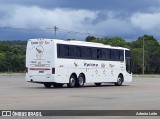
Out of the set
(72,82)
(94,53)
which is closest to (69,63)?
(72,82)

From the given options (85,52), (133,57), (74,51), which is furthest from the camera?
(133,57)

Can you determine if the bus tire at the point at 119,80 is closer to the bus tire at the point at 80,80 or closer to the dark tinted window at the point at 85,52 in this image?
the dark tinted window at the point at 85,52

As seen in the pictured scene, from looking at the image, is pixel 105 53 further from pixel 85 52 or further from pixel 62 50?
pixel 62 50

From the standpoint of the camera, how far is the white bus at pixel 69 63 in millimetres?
32125

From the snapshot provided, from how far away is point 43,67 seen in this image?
32.3 metres

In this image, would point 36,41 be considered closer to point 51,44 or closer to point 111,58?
point 51,44

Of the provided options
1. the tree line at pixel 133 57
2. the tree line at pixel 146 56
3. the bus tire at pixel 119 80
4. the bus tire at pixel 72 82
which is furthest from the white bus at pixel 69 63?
the tree line at pixel 146 56

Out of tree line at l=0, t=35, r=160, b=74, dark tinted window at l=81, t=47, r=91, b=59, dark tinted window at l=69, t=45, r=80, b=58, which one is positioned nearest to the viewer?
dark tinted window at l=69, t=45, r=80, b=58

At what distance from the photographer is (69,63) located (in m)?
33.4

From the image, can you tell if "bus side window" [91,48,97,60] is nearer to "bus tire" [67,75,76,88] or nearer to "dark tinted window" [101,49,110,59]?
"dark tinted window" [101,49,110,59]

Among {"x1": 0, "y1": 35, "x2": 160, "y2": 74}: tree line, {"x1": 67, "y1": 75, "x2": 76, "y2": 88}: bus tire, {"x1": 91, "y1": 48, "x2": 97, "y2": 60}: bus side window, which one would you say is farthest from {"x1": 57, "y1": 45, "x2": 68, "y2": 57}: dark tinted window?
{"x1": 0, "y1": 35, "x2": 160, "y2": 74}: tree line

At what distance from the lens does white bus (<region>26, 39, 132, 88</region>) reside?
105 ft

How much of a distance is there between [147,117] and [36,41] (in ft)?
62.6

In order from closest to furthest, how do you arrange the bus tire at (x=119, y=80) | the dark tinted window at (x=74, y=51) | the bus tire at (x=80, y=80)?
the dark tinted window at (x=74, y=51), the bus tire at (x=80, y=80), the bus tire at (x=119, y=80)
